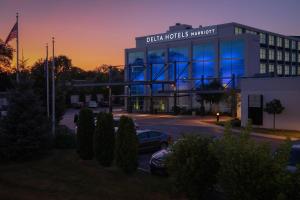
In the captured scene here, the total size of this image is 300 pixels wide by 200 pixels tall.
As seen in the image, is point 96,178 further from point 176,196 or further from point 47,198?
point 176,196

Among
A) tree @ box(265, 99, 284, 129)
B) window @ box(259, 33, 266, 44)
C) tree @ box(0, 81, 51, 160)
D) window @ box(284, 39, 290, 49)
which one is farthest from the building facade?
tree @ box(0, 81, 51, 160)


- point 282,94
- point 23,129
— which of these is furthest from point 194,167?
point 282,94

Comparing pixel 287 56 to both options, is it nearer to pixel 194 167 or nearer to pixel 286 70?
pixel 286 70

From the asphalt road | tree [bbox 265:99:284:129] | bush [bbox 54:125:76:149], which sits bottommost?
the asphalt road

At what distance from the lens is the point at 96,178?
56.4ft

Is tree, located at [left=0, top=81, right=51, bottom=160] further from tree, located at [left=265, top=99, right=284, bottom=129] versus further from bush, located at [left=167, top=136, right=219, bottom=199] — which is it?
tree, located at [left=265, top=99, right=284, bottom=129]

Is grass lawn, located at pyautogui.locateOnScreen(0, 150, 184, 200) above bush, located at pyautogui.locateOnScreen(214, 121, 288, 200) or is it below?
below

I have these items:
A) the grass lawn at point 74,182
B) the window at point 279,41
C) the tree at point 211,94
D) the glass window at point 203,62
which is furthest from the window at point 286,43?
the grass lawn at point 74,182

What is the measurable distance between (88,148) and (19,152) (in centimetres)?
358

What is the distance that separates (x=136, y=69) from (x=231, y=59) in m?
20.9

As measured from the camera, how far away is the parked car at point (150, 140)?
25172 millimetres

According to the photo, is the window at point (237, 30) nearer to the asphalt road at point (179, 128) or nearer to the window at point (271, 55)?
the window at point (271, 55)

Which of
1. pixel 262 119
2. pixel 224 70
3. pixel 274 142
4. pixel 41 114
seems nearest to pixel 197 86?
pixel 224 70

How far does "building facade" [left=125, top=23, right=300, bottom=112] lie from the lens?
6881 centimetres
